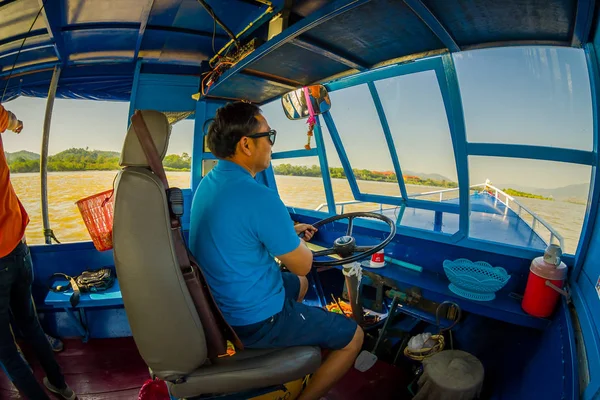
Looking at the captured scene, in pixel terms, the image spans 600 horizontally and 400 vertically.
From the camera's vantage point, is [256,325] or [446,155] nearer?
[256,325]

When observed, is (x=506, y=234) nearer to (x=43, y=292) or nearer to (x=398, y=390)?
(x=398, y=390)

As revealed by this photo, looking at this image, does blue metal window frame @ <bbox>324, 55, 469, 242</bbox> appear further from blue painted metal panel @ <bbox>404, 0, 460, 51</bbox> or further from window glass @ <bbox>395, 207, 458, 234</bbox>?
blue painted metal panel @ <bbox>404, 0, 460, 51</bbox>

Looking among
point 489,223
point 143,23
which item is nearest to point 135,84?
point 143,23

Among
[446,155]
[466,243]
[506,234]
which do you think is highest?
[446,155]

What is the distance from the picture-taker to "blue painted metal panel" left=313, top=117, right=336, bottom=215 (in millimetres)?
3754

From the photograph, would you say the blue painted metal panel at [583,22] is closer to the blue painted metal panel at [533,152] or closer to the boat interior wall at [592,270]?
the boat interior wall at [592,270]

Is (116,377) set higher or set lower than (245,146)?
lower

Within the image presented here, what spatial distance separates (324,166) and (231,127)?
2.47 meters

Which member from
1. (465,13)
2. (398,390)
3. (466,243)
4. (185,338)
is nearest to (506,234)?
(466,243)

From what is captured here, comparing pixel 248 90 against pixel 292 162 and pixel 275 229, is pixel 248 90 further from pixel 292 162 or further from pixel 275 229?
pixel 275 229

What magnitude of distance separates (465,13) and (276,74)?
1.40 metres

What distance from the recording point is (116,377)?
240cm

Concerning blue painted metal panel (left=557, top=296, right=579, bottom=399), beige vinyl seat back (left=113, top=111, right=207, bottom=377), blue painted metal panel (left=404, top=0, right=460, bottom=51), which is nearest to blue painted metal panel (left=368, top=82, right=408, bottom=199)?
blue painted metal panel (left=404, top=0, right=460, bottom=51)

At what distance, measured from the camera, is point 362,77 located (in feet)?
9.29
